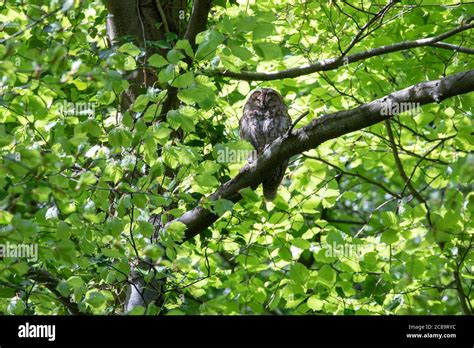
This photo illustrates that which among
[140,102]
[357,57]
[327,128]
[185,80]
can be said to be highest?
[357,57]

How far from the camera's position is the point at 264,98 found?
6750mm

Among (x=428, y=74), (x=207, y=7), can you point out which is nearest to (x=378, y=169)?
(x=428, y=74)

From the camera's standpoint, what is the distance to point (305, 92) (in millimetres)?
9133

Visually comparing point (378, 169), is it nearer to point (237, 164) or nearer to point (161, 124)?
Answer: point (237, 164)

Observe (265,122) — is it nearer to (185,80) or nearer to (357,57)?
(357,57)

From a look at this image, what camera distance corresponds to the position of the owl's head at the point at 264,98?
6730 mm

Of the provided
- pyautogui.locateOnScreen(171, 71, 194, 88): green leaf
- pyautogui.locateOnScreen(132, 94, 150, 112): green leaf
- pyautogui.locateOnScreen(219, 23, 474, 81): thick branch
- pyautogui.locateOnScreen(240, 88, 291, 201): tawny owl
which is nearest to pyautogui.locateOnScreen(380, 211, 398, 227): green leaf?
pyautogui.locateOnScreen(219, 23, 474, 81): thick branch

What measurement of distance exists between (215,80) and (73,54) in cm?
119

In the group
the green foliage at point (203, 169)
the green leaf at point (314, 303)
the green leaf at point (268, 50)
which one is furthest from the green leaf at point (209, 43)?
the green leaf at point (314, 303)

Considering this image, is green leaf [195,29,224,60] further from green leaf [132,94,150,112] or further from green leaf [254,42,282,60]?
green leaf [132,94,150,112]

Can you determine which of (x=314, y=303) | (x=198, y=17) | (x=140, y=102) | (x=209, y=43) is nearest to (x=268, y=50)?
(x=209, y=43)

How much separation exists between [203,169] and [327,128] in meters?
0.84
